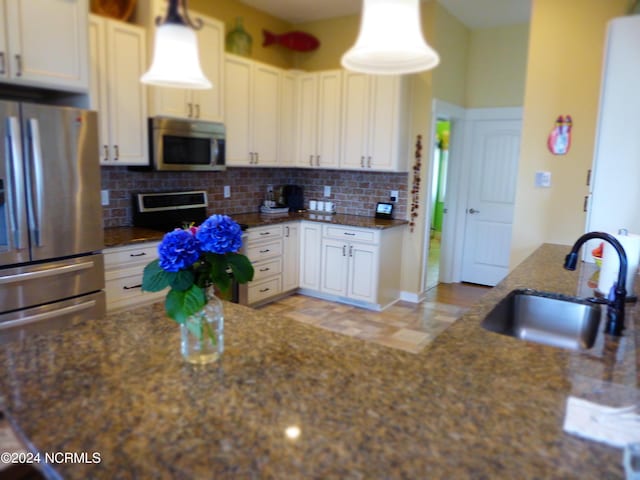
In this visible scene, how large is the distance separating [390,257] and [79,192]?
2.97 meters

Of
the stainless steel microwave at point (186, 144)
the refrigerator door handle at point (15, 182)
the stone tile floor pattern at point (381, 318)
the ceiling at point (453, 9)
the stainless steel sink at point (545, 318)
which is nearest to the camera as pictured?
the stainless steel sink at point (545, 318)

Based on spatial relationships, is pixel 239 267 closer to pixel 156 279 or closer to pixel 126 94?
pixel 156 279

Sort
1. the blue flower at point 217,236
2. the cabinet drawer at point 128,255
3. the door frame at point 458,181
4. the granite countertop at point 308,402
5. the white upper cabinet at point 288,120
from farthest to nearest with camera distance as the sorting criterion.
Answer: the door frame at point 458,181 → the white upper cabinet at point 288,120 → the cabinet drawer at point 128,255 → the blue flower at point 217,236 → the granite countertop at point 308,402

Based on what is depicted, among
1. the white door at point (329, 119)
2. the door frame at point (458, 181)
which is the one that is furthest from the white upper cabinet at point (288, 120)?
the door frame at point (458, 181)

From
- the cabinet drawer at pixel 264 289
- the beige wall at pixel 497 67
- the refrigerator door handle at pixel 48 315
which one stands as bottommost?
the cabinet drawer at pixel 264 289

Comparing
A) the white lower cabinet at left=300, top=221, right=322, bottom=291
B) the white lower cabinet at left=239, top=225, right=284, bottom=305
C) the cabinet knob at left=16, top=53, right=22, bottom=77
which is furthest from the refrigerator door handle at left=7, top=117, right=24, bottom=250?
the white lower cabinet at left=300, top=221, right=322, bottom=291

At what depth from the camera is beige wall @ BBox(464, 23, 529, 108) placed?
16.6ft

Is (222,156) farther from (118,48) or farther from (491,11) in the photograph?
(491,11)

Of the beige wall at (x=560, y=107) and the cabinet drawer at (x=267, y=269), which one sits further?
the cabinet drawer at (x=267, y=269)

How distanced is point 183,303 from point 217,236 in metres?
0.19

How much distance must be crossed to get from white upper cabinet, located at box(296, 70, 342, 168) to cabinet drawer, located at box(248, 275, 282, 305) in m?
1.35

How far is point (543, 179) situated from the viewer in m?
3.52

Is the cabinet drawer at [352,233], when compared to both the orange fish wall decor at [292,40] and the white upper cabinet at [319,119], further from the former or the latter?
the orange fish wall decor at [292,40]

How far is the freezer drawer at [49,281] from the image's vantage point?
2.53m
